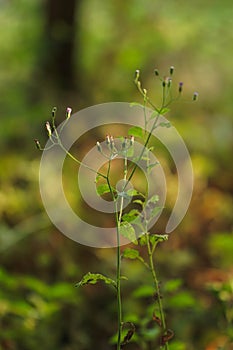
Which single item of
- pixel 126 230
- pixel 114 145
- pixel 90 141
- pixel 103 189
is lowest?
pixel 126 230

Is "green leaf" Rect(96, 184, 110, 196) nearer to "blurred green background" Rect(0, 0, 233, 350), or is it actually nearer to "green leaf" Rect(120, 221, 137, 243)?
"green leaf" Rect(120, 221, 137, 243)

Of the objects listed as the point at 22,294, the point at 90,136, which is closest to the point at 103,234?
the point at 22,294

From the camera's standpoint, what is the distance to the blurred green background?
2.38 m

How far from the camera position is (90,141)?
4.13 m

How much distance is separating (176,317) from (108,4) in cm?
336

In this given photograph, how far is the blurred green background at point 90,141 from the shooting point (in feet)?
7.81

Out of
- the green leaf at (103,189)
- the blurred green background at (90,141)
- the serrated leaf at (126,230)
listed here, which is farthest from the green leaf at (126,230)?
the blurred green background at (90,141)

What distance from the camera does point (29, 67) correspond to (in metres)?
4.52

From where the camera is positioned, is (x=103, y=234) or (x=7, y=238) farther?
(x=103, y=234)

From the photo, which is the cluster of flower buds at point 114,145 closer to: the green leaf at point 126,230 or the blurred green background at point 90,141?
the green leaf at point 126,230

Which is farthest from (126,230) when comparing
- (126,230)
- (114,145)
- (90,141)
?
(90,141)

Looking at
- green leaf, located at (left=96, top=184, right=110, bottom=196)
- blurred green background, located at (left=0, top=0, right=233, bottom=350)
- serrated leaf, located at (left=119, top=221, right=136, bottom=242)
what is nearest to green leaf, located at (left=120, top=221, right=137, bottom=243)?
serrated leaf, located at (left=119, top=221, right=136, bottom=242)

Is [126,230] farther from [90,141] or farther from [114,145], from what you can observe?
[90,141]

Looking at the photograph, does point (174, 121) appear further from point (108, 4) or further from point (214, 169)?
point (108, 4)
